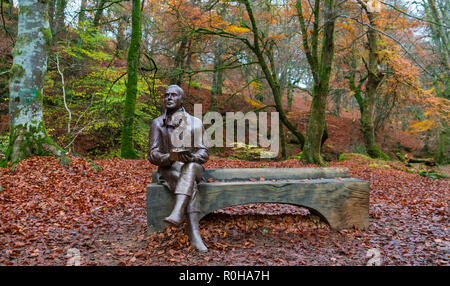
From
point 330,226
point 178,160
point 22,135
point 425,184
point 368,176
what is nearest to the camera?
point 178,160

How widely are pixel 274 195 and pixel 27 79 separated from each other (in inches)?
222

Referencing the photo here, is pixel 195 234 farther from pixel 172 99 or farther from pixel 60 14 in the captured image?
pixel 60 14

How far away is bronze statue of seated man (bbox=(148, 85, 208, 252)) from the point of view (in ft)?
10.5

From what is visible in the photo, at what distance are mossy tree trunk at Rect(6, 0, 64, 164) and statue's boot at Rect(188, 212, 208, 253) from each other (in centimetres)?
472

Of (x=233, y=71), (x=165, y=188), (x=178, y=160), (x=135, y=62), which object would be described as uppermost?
→ (x=233, y=71)

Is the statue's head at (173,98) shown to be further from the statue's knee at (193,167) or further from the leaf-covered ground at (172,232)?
the leaf-covered ground at (172,232)

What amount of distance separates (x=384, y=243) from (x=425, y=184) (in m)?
5.34

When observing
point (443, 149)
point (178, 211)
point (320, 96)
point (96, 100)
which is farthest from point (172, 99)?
point (443, 149)

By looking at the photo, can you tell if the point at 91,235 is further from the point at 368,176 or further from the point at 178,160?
the point at 368,176

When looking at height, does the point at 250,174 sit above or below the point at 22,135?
below

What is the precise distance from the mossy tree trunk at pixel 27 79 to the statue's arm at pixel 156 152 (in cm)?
409

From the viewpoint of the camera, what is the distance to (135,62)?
891 cm
